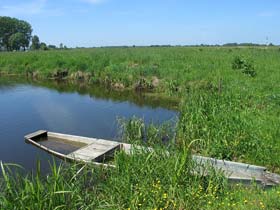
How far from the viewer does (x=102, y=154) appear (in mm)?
9539

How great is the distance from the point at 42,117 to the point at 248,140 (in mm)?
10873

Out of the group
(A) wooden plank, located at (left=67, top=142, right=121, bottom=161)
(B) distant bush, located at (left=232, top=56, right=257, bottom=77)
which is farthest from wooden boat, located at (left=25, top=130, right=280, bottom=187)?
(B) distant bush, located at (left=232, top=56, right=257, bottom=77)

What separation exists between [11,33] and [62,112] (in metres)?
86.5

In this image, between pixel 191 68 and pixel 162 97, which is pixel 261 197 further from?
pixel 191 68

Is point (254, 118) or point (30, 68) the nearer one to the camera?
point (254, 118)

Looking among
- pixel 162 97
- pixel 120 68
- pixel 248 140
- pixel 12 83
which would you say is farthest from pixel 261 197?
pixel 12 83

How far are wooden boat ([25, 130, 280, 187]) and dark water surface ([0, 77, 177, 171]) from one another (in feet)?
1.78

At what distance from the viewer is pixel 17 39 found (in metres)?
88.2

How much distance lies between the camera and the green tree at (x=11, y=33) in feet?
292

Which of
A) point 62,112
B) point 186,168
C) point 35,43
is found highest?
point 35,43

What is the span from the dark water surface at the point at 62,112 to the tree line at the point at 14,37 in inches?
2628

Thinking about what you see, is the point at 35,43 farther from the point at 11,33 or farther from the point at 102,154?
the point at 102,154

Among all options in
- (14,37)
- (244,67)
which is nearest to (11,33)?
(14,37)

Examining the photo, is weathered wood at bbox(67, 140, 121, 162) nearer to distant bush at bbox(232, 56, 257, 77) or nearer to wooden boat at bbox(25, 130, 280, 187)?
wooden boat at bbox(25, 130, 280, 187)
